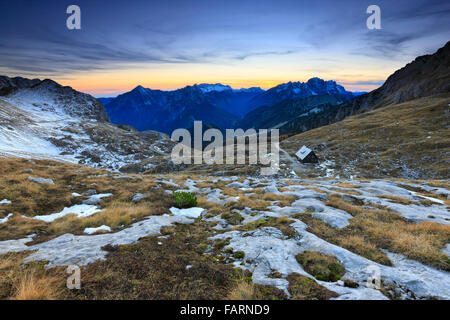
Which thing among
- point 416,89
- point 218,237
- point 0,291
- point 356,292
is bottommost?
point 218,237

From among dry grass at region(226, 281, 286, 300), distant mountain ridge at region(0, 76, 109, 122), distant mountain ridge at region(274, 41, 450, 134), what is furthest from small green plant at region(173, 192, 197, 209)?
distant mountain ridge at region(0, 76, 109, 122)

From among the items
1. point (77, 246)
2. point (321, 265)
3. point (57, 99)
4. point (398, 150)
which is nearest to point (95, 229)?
point (77, 246)

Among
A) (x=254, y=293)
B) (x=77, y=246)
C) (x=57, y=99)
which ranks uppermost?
(x=57, y=99)

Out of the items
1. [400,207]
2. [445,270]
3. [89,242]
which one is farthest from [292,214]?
[89,242]

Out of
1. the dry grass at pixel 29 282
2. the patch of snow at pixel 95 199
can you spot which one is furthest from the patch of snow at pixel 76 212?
the dry grass at pixel 29 282

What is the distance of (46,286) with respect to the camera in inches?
178

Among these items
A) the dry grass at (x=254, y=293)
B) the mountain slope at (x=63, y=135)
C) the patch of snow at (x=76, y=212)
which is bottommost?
the patch of snow at (x=76, y=212)

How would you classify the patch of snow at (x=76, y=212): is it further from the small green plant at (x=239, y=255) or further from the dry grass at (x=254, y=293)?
the dry grass at (x=254, y=293)

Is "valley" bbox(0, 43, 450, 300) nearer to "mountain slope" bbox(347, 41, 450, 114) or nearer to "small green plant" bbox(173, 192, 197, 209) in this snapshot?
"small green plant" bbox(173, 192, 197, 209)

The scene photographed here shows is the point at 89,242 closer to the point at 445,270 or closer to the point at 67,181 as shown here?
the point at 445,270

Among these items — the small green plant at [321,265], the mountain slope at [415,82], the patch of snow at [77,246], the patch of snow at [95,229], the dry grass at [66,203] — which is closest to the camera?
the small green plant at [321,265]

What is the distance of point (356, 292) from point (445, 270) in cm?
409

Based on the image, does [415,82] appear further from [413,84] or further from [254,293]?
[254,293]
